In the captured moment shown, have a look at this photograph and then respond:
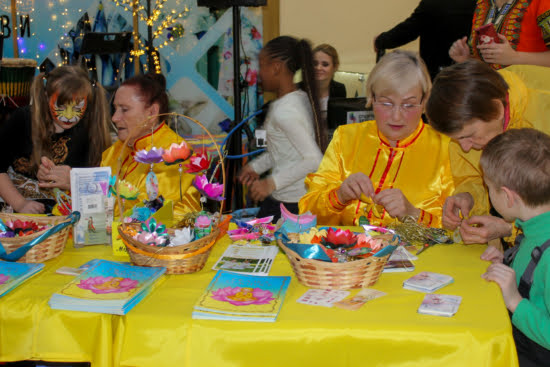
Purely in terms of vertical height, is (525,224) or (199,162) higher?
(199,162)

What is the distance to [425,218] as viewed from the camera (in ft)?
6.90

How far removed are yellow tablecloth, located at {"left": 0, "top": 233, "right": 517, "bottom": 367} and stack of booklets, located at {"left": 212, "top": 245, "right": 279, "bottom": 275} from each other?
0.62 feet

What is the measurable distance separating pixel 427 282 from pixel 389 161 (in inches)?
35.7

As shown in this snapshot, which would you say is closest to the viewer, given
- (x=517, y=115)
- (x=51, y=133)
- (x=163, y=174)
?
(x=517, y=115)

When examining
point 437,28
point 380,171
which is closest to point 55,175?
point 380,171

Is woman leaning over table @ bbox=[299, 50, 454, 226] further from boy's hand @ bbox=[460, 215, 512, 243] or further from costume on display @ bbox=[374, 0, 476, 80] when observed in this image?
costume on display @ bbox=[374, 0, 476, 80]

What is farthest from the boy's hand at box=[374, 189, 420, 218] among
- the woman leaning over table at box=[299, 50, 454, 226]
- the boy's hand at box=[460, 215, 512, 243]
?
the boy's hand at box=[460, 215, 512, 243]

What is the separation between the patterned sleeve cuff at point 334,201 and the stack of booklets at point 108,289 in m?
0.91

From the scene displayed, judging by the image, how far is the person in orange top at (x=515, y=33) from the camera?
2.48 m

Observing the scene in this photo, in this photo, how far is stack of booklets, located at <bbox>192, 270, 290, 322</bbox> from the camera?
1272 mm

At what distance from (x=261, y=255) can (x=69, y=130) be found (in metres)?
1.58

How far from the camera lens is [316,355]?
1.22 metres

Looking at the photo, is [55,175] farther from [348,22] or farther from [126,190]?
[348,22]

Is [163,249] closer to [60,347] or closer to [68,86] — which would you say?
[60,347]
